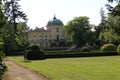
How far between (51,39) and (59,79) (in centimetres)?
10974

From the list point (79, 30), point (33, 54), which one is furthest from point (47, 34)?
point (33, 54)

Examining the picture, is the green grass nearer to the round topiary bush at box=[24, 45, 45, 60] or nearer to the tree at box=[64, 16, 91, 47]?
the round topiary bush at box=[24, 45, 45, 60]

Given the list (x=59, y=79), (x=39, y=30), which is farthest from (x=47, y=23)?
(x=59, y=79)

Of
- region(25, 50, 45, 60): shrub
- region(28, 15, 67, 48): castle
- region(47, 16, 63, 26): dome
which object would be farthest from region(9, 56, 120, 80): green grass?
region(47, 16, 63, 26): dome

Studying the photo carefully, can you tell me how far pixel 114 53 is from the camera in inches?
2478

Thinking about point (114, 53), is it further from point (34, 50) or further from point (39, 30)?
point (39, 30)

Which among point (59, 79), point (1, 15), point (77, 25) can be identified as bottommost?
point (59, 79)

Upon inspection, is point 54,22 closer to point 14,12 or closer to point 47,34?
point 47,34

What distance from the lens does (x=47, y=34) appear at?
12738 centimetres

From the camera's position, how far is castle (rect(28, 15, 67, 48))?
125125 millimetres

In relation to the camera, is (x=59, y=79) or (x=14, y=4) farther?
(x=14, y=4)

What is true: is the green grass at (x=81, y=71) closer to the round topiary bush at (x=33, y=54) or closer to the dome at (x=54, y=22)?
the round topiary bush at (x=33, y=54)

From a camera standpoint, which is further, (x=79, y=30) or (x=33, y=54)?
(x=79, y=30)

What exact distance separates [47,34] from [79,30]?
26796mm
